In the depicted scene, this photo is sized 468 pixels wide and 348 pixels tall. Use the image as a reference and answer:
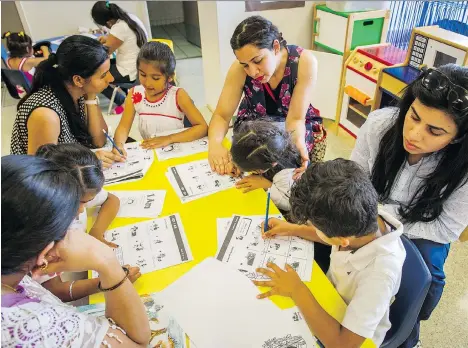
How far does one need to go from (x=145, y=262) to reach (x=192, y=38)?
15.6ft

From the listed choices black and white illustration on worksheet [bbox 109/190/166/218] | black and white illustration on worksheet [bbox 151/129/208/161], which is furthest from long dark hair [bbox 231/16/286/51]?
black and white illustration on worksheet [bbox 109/190/166/218]

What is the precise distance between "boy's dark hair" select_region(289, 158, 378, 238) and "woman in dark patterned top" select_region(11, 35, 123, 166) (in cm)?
94

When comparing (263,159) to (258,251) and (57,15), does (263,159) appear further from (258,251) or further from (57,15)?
(57,15)

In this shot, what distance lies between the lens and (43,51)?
3539 millimetres

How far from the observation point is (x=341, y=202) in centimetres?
87

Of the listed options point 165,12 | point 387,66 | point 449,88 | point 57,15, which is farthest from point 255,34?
point 165,12

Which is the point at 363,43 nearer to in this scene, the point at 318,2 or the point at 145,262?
the point at 318,2

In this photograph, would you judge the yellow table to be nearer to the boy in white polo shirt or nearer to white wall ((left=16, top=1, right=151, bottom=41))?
the boy in white polo shirt

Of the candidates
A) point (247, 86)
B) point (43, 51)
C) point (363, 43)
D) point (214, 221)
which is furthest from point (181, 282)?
point (43, 51)

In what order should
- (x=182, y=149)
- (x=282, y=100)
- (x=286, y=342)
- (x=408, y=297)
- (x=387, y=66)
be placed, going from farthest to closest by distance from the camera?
(x=387, y=66) < (x=282, y=100) < (x=182, y=149) < (x=408, y=297) < (x=286, y=342)

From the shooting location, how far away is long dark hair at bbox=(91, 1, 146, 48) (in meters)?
2.98

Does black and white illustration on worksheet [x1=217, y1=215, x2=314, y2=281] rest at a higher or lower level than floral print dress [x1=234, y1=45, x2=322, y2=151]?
lower

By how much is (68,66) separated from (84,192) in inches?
26.8

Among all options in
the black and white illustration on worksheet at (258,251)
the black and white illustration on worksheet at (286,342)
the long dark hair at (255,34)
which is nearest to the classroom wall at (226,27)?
the long dark hair at (255,34)
